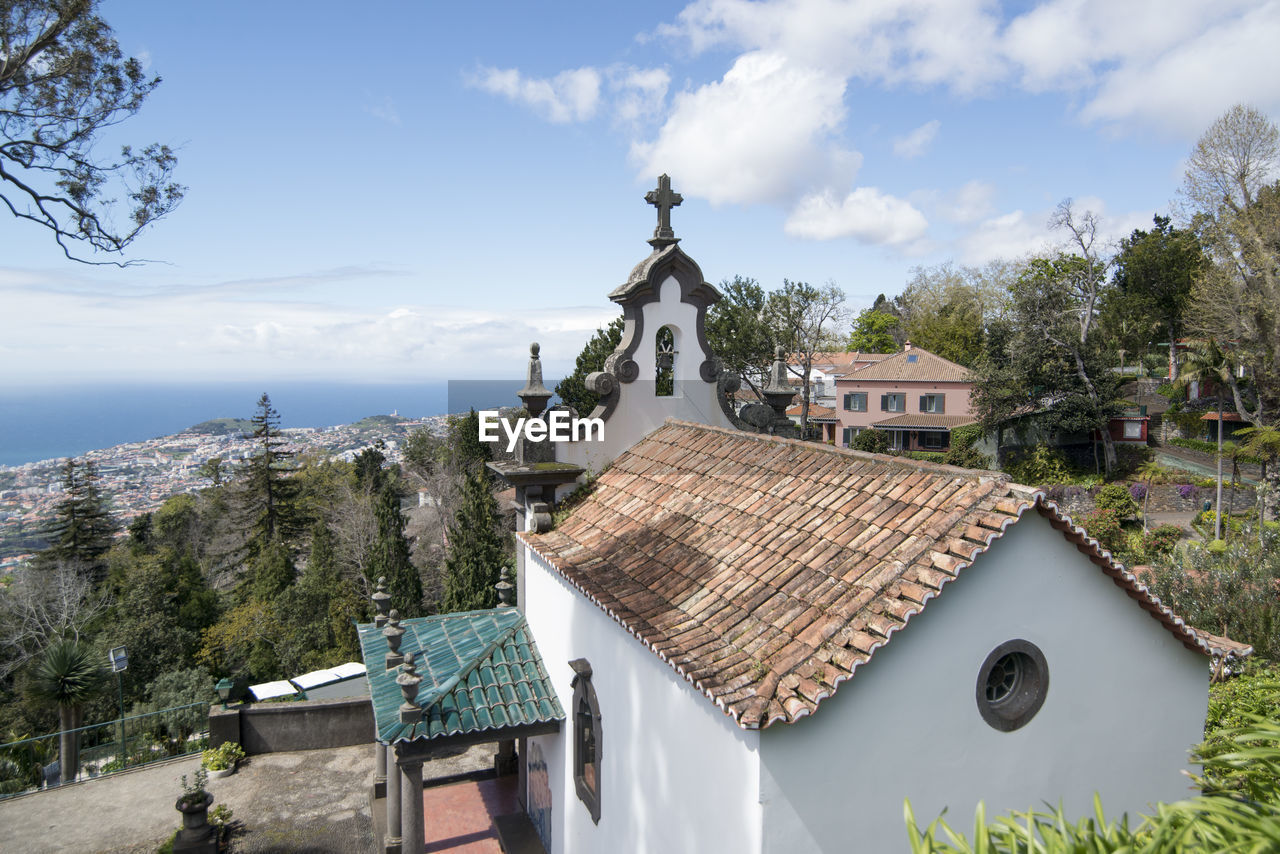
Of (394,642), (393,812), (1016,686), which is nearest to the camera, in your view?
(1016,686)

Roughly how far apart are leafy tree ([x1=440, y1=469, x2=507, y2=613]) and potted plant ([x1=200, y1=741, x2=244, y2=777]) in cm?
1026

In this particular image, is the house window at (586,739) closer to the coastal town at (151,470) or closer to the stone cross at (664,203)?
the stone cross at (664,203)

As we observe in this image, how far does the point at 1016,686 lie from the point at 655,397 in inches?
308

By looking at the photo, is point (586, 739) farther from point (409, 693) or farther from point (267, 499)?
point (267, 499)

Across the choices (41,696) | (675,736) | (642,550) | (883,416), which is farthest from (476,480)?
(883,416)

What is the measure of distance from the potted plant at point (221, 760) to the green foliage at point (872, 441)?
131 ft

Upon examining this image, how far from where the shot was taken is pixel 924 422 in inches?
1987

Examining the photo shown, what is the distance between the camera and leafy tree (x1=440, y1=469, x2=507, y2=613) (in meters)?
26.3

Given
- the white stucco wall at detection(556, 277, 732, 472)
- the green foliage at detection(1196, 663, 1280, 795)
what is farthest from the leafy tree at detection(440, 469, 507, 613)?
the green foliage at detection(1196, 663, 1280, 795)


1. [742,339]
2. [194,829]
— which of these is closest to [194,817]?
[194,829]

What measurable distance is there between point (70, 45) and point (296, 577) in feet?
114

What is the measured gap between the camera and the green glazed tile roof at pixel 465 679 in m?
9.77

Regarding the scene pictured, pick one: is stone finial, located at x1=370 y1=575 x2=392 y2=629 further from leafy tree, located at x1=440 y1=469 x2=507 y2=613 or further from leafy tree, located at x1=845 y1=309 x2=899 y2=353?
leafy tree, located at x1=845 y1=309 x2=899 y2=353

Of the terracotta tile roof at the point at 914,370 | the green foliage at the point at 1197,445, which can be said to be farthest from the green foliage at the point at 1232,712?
the terracotta tile roof at the point at 914,370
